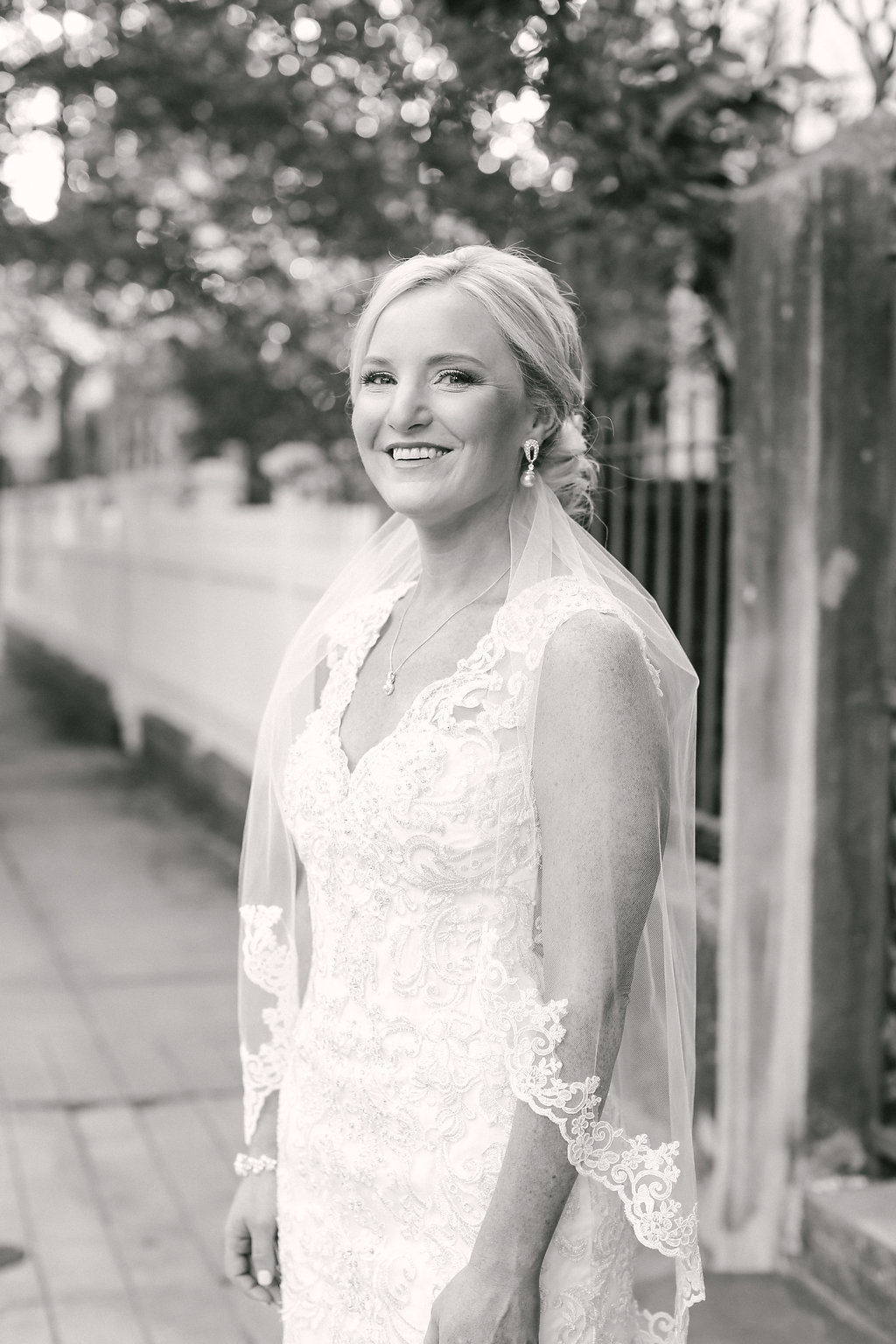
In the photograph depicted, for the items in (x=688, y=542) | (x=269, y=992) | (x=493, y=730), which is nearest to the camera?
(x=493, y=730)

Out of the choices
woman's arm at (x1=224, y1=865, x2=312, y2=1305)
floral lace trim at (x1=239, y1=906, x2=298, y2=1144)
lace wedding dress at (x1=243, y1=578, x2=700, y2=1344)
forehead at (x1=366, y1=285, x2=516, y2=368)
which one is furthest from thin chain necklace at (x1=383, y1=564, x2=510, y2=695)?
woman's arm at (x1=224, y1=865, x2=312, y2=1305)

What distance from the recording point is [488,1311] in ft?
6.04

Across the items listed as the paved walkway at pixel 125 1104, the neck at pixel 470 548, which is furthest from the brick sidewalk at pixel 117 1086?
the neck at pixel 470 548

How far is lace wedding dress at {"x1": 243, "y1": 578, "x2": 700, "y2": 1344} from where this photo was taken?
2021 mm

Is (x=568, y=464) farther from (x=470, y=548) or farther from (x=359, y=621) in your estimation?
(x=359, y=621)

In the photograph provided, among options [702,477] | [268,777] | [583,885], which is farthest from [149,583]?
[583,885]

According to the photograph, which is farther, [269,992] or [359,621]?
[269,992]

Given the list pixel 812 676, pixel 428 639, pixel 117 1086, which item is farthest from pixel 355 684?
pixel 117 1086

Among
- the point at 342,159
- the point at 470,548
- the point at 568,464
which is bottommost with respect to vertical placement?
the point at 470,548

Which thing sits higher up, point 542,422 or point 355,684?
point 542,422

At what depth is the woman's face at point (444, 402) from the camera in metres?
2.08

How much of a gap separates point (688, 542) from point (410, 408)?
9.45 feet

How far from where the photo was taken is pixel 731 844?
4184 millimetres

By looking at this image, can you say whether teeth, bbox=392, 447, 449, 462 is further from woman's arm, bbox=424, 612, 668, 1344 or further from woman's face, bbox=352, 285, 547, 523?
woman's arm, bbox=424, 612, 668, 1344
